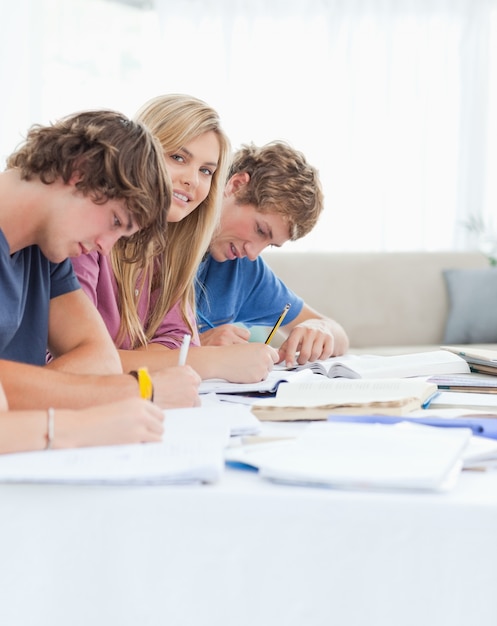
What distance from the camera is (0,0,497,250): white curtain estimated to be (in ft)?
16.9

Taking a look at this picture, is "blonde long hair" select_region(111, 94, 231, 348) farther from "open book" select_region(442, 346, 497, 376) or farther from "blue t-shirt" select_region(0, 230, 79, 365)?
"open book" select_region(442, 346, 497, 376)

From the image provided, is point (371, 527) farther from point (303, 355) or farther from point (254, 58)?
point (254, 58)

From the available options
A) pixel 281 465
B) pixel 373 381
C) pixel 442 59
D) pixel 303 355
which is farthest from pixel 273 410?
pixel 442 59

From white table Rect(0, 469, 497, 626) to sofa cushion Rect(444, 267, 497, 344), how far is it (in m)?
3.47

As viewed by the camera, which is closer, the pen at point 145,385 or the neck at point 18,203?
the pen at point 145,385

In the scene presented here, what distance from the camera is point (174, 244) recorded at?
1.90 meters

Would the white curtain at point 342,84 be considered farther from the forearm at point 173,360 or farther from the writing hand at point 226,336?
the forearm at point 173,360

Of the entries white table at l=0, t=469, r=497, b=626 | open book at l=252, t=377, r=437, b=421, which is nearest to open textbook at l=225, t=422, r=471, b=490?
white table at l=0, t=469, r=497, b=626

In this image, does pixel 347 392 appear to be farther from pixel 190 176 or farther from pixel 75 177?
pixel 190 176

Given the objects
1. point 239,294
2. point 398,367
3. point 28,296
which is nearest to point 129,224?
point 28,296

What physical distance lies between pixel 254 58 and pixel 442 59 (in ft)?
3.90

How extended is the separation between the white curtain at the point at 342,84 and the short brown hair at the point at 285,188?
10.2 feet

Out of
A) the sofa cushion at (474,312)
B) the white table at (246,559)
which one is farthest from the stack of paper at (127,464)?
the sofa cushion at (474,312)

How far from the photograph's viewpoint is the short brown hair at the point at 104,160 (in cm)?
121
